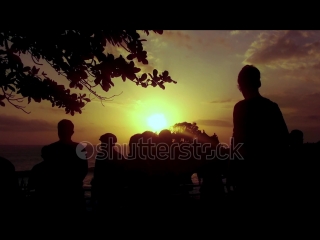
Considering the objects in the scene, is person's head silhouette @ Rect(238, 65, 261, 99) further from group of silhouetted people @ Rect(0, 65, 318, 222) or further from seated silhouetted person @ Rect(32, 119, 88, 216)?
seated silhouetted person @ Rect(32, 119, 88, 216)

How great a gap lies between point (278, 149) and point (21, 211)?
231 cm

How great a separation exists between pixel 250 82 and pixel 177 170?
251 centimetres

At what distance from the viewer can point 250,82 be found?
2840 mm

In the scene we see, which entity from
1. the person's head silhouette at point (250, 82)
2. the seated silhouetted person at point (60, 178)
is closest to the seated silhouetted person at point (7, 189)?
the seated silhouetted person at point (60, 178)

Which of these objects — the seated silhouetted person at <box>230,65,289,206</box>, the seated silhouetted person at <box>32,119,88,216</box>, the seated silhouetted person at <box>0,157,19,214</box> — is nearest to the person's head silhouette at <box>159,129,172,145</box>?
the seated silhouetted person at <box>32,119,88,216</box>

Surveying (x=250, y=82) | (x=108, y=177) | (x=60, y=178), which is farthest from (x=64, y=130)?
(x=250, y=82)

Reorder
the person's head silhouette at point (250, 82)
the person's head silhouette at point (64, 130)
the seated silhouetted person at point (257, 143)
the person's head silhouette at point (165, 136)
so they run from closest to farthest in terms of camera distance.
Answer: the seated silhouetted person at point (257, 143) → the person's head silhouette at point (250, 82) → the person's head silhouette at point (64, 130) → the person's head silhouette at point (165, 136)

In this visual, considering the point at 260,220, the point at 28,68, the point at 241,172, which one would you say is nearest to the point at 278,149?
the point at 241,172

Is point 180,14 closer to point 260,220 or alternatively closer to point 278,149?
point 278,149

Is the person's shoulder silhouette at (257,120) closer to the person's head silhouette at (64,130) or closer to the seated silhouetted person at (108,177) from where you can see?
the person's head silhouette at (64,130)

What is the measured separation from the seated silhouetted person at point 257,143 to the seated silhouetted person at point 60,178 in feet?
7.10

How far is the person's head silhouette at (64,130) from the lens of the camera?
12.8 ft

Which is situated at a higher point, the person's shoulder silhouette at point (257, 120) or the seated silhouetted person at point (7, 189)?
the person's shoulder silhouette at point (257, 120)

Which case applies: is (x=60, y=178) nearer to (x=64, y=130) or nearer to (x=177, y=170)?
(x=64, y=130)
